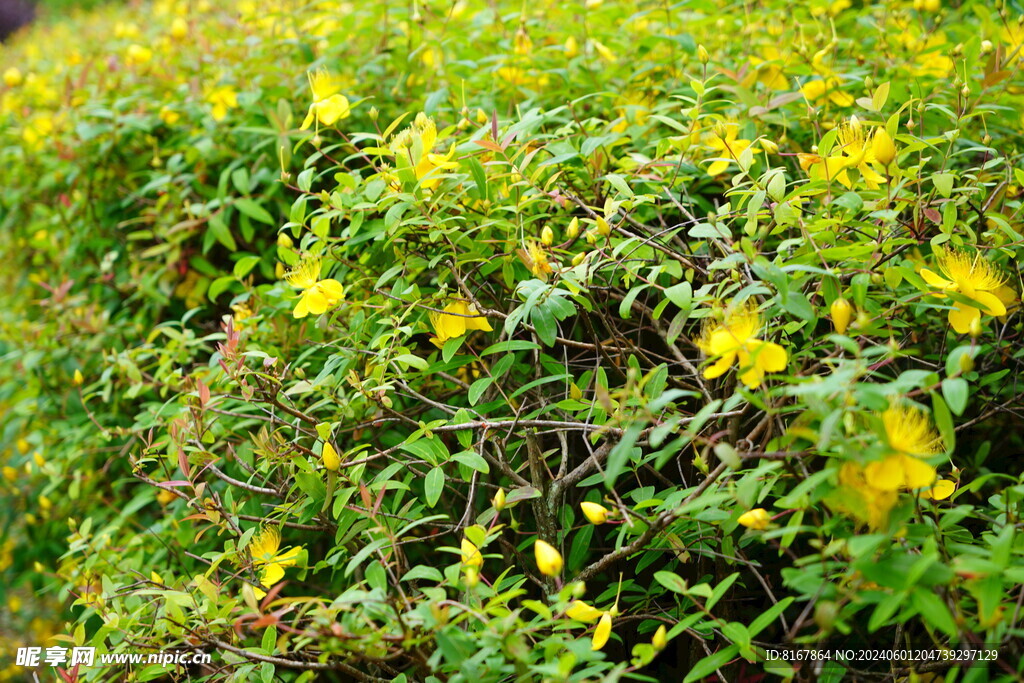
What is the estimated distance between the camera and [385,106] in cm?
183

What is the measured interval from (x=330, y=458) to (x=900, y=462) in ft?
2.40

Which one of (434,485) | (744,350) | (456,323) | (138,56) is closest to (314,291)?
(456,323)

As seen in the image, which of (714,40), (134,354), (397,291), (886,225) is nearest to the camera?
(886,225)

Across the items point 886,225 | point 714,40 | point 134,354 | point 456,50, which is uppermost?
point 456,50

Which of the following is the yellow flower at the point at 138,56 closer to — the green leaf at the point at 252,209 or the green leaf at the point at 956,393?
the green leaf at the point at 252,209

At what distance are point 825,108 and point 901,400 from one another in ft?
3.07

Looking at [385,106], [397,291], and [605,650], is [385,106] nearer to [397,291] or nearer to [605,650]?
[397,291]

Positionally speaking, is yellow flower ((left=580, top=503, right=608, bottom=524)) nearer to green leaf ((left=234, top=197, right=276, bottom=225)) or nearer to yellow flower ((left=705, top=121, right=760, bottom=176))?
yellow flower ((left=705, top=121, right=760, bottom=176))

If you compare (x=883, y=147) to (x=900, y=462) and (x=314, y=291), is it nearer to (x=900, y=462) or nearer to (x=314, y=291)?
(x=900, y=462)

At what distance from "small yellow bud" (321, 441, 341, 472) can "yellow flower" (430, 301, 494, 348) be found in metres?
0.24

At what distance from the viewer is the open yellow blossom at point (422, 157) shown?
113 centimetres

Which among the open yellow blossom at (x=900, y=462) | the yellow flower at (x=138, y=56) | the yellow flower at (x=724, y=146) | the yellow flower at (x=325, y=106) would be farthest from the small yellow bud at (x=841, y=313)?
the yellow flower at (x=138, y=56)

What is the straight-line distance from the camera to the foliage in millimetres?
877

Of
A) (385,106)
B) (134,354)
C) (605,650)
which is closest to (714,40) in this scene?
(385,106)
